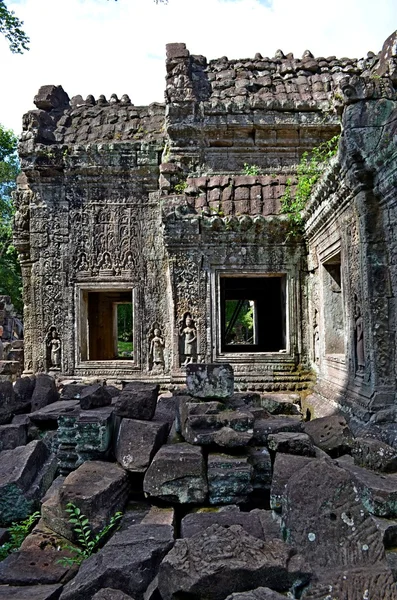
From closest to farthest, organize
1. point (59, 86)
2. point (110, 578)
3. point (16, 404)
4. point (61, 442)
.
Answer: point (110, 578), point (61, 442), point (16, 404), point (59, 86)

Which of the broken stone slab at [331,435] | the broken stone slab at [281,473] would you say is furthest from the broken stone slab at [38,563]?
the broken stone slab at [331,435]

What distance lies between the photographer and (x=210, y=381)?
4.06m

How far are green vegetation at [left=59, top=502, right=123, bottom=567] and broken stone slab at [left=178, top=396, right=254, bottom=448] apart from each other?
2.96 ft

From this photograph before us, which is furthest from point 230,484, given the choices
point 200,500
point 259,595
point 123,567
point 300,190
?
point 300,190

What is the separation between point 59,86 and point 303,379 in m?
7.95

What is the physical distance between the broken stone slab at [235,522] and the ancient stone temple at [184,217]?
375 cm

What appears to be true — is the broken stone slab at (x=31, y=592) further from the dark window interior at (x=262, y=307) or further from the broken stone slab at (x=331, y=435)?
the dark window interior at (x=262, y=307)

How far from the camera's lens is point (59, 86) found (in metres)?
9.84

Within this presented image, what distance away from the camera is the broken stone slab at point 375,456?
3.14 m

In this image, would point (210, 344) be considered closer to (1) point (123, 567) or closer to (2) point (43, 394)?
(2) point (43, 394)

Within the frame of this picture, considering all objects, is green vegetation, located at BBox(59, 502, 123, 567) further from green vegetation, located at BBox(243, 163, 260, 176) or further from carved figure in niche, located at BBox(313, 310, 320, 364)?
green vegetation, located at BBox(243, 163, 260, 176)

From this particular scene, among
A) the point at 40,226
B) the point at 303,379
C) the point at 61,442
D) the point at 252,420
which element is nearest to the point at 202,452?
the point at 252,420

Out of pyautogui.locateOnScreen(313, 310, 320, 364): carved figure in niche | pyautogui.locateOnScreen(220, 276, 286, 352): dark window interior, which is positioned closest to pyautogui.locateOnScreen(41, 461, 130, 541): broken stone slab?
pyautogui.locateOnScreen(313, 310, 320, 364): carved figure in niche

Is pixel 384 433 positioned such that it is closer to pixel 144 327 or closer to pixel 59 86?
pixel 144 327
